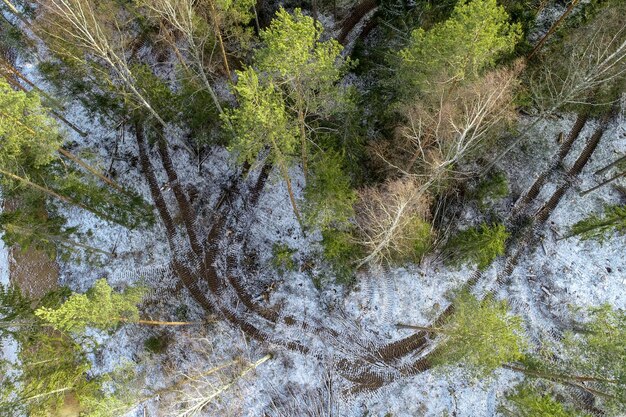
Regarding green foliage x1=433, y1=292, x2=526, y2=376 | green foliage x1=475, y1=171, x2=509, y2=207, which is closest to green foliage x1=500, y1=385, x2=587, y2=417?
green foliage x1=433, y1=292, x2=526, y2=376

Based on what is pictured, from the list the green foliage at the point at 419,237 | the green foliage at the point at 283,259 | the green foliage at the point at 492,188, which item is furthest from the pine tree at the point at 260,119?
the green foliage at the point at 492,188

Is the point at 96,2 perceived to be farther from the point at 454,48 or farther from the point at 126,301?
the point at 454,48

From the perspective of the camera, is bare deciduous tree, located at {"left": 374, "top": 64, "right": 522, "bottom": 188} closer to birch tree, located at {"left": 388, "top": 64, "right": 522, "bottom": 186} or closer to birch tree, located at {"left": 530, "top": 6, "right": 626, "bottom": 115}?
birch tree, located at {"left": 388, "top": 64, "right": 522, "bottom": 186}

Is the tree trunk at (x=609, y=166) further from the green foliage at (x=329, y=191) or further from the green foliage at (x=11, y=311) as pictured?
the green foliage at (x=11, y=311)

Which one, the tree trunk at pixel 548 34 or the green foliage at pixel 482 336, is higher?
the tree trunk at pixel 548 34

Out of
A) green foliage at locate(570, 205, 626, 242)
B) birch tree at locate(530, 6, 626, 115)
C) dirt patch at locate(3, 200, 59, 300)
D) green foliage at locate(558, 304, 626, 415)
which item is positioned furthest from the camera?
dirt patch at locate(3, 200, 59, 300)

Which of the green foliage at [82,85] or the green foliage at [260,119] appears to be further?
the green foliage at [82,85]

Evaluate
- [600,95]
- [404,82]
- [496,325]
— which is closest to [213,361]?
[496,325]
